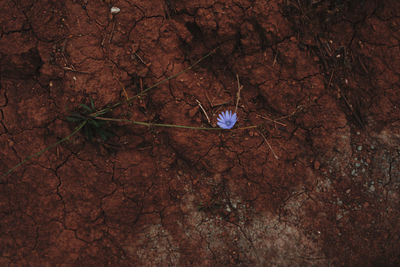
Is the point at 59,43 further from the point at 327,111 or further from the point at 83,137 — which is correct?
the point at 327,111

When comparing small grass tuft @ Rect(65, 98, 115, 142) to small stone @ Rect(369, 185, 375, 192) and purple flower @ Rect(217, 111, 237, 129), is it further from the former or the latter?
small stone @ Rect(369, 185, 375, 192)

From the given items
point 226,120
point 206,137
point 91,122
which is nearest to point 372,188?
point 226,120

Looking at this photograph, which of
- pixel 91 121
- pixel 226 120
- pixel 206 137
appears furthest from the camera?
pixel 206 137

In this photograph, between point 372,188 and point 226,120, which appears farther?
point 372,188

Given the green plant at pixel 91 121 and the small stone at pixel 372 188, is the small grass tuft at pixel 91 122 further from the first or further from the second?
the small stone at pixel 372 188

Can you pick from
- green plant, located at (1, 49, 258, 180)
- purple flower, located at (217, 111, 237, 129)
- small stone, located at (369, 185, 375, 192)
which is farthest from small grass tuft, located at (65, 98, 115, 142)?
small stone, located at (369, 185, 375, 192)

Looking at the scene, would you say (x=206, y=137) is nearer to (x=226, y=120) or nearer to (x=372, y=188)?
(x=226, y=120)

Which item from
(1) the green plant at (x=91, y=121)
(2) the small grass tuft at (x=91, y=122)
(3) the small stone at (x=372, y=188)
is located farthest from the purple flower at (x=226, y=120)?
(3) the small stone at (x=372, y=188)
